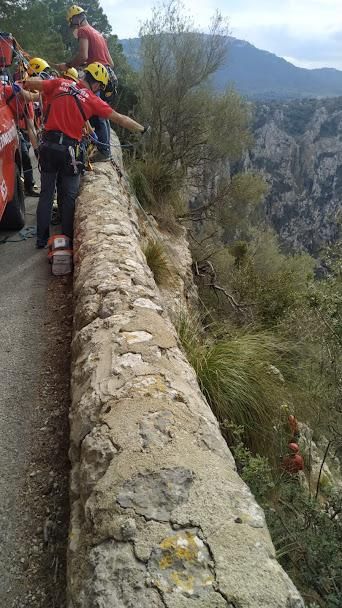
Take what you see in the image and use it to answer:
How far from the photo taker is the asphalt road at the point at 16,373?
6.92 feet

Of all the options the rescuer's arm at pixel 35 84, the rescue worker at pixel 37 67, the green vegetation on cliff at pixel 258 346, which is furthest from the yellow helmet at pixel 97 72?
the green vegetation on cliff at pixel 258 346

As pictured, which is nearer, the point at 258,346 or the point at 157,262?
the point at 258,346

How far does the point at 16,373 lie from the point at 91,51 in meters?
5.81

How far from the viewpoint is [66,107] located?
4.66 m

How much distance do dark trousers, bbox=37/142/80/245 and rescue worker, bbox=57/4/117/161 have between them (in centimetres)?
174

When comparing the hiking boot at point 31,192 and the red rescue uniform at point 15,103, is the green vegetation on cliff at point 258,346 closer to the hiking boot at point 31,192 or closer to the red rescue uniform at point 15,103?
the hiking boot at point 31,192

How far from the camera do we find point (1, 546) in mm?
2078

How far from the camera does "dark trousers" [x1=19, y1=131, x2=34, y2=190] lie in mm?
6730

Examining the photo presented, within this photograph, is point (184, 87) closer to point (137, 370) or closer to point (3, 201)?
point (3, 201)

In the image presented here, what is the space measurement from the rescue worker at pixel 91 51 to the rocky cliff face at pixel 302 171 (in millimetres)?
46058

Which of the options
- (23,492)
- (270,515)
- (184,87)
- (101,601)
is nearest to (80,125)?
(23,492)

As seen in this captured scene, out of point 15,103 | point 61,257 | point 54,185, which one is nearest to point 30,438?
point 61,257

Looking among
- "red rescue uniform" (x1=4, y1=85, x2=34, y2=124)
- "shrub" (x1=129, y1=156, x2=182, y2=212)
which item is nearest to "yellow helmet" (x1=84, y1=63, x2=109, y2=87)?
"red rescue uniform" (x1=4, y1=85, x2=34, y2=124)

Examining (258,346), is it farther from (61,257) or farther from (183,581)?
(183,581)
